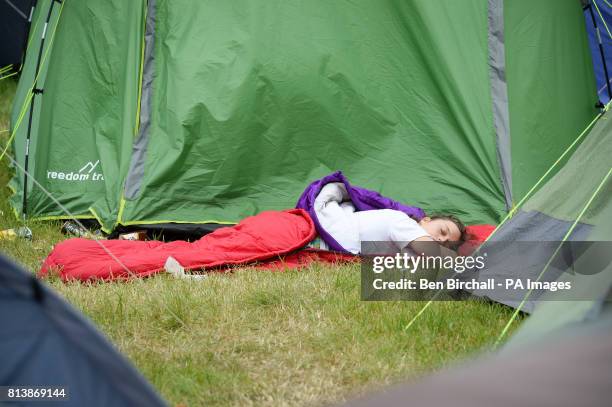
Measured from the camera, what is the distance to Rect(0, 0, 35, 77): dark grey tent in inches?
247

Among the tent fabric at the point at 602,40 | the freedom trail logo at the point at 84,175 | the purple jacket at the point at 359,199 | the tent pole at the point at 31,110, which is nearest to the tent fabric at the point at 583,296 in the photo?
the purple jacket at the point at 359,199

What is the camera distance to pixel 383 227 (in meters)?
3.52

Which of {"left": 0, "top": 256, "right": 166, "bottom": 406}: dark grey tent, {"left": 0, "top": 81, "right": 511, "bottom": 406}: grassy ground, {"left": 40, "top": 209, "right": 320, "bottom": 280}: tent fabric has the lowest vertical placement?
{"left": 40, "top": 209, "right": 320, "bottom": 280}: tent fabric

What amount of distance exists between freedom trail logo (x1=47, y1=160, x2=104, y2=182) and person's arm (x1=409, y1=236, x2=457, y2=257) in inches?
72.6

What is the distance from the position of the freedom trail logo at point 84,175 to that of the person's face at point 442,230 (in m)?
1.86

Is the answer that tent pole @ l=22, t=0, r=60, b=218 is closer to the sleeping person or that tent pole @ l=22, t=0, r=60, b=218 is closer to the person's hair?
the sleeping person

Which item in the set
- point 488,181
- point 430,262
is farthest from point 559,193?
point 488,181

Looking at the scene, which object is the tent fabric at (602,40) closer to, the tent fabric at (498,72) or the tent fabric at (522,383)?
the tent fabric at (498,72)

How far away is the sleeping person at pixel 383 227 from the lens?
11.2 feet

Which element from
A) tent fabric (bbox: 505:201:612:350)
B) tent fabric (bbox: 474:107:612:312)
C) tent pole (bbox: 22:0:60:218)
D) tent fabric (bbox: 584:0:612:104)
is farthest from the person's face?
tent pole (bbox: 22:0:60:218)

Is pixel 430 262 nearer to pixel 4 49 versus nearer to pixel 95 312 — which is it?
pixel 95 312

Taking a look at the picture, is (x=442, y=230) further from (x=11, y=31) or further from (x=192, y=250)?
(x=11, y=31)

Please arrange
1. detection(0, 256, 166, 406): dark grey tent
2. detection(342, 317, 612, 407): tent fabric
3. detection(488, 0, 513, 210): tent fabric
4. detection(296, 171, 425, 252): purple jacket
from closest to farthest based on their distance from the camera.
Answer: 1. detection(342, 317, 612, 407): tent fabric
2. detection(0, 256, 166, 406): dark grey tent
3. detection(296, 171, 425, 252): purple jacket
4. detection(488, 0, 513, 210): tent fabric

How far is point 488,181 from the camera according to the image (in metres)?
3.88
